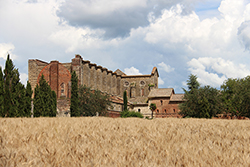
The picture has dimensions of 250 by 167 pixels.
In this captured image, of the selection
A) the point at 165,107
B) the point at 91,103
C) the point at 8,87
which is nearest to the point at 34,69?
the point at 91,103

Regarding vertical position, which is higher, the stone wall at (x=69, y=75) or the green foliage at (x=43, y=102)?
the stone wall at (x=69, y=75)

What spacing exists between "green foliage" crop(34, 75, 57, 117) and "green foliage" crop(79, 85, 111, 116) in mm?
9248

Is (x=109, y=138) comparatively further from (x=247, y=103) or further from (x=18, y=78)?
(x=247, y=103)

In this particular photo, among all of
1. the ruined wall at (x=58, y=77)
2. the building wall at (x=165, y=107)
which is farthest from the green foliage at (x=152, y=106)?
the ruined wall at (x=58, y=77)

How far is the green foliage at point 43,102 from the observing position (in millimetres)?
27914

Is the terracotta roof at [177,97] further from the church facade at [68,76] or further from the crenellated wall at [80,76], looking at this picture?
the crenellated wall at [80,76]

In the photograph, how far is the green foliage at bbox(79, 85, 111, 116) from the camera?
126 ft

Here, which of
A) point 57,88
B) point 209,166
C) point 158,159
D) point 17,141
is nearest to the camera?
point 209,166

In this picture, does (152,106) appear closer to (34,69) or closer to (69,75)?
(69,75)

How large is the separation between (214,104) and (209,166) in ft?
128

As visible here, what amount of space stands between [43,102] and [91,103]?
1142cm

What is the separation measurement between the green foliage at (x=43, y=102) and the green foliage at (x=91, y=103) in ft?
30.3

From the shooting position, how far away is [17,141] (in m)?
5.23

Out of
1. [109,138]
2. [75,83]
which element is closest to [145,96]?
[75,83]
